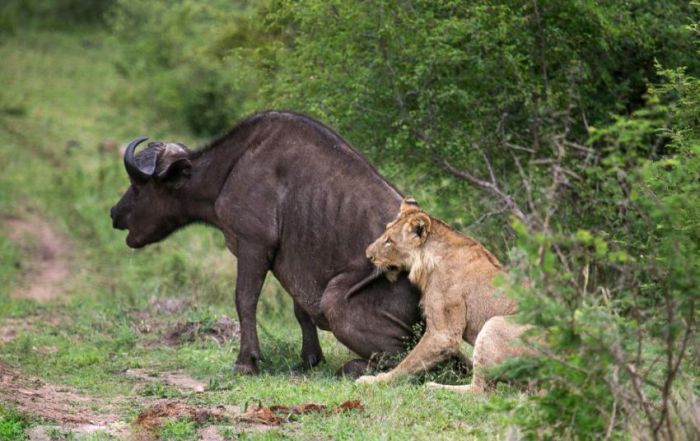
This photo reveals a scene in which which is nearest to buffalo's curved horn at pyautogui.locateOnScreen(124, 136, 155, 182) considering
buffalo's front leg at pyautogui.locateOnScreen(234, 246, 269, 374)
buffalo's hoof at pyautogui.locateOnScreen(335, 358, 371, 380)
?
buffalo's front leg at pyautogui.locateOnScreen(234, 246, 269, 374)

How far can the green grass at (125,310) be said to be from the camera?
328 inches

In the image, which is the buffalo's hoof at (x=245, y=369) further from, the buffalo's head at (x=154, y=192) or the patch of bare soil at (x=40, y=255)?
the patch of bare soil at (x=40, y=255)

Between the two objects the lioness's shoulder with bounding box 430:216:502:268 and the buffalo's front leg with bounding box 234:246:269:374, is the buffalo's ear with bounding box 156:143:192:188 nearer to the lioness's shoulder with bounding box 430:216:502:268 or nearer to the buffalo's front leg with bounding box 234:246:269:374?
the buffalo's front leg with bounding box 234:246:269:374

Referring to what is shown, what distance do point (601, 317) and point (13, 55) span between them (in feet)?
107

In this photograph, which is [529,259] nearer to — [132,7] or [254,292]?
[254,292]

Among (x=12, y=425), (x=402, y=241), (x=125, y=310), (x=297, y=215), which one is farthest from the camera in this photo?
(x=125, y=310)

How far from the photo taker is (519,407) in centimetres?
681

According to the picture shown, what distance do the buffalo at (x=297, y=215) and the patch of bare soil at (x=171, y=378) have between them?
1.51ft

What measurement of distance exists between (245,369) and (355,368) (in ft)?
3.35

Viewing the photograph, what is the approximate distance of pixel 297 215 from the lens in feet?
34.6

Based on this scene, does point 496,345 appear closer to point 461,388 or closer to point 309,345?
point 461,388

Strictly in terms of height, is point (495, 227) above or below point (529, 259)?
below

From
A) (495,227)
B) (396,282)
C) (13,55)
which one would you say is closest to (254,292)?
(396,282)

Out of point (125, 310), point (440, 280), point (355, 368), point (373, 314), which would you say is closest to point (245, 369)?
point (355, 368)
